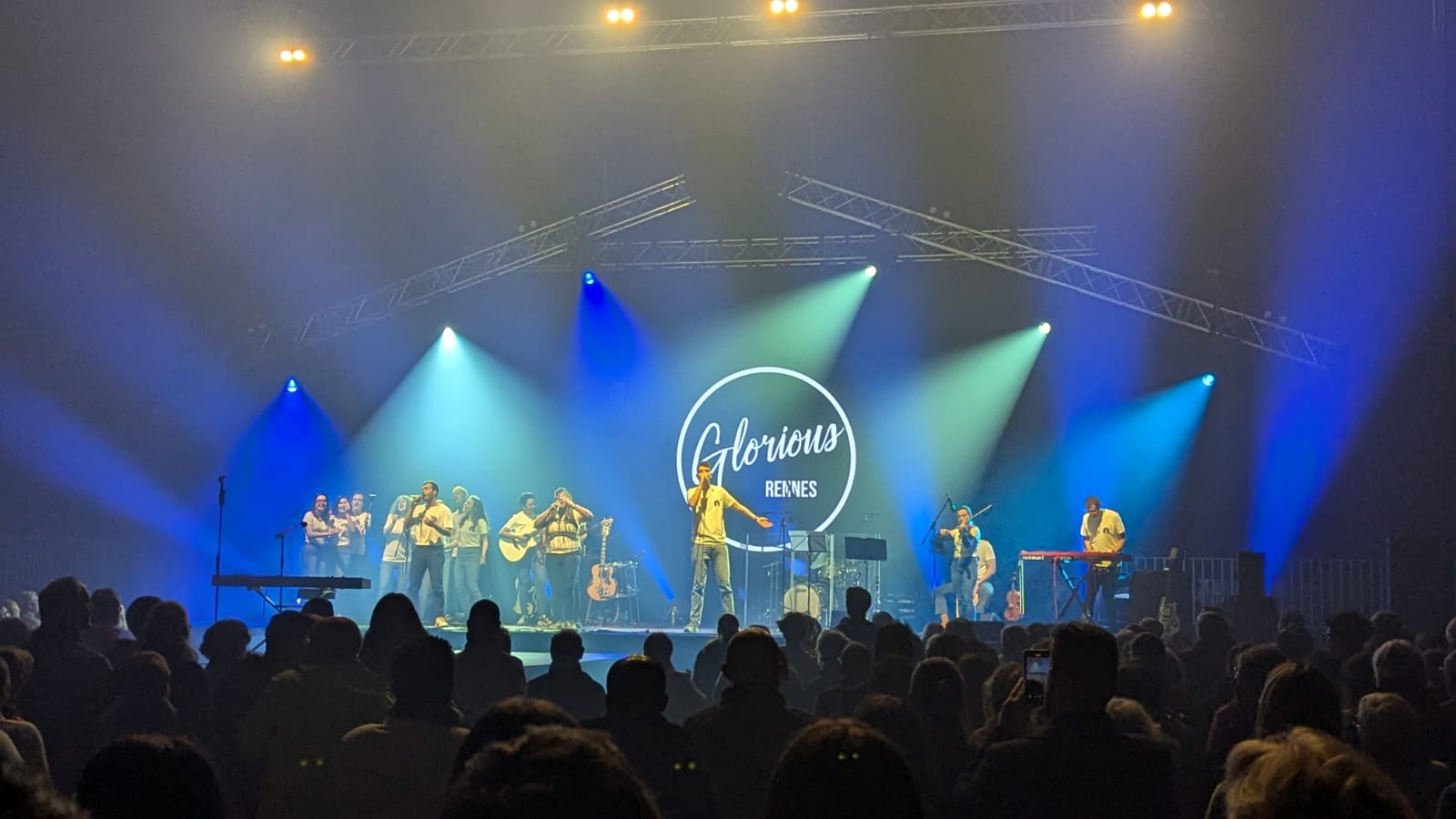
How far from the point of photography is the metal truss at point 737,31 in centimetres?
1577

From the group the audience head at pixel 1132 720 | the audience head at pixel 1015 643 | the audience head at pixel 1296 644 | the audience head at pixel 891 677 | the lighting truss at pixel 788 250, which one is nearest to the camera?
the audience head at pixel 1132 720

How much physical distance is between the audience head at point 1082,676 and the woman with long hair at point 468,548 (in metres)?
16.3

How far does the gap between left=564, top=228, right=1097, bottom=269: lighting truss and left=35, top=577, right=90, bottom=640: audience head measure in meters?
15.2

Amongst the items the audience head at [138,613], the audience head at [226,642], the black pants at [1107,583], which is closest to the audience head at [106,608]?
the audience head at [138,613]

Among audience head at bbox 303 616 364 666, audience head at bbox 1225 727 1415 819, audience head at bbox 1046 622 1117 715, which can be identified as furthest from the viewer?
audience head at bbox 303 616 364 666

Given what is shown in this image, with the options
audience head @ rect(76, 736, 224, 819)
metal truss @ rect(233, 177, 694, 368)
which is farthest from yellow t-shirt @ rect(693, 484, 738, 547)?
audience head @ rect(76, 736, 224, 819)

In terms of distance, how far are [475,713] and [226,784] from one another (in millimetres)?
1528

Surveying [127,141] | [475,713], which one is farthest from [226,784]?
[127,141]

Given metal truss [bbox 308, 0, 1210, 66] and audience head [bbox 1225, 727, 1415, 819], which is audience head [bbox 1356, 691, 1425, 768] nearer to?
audience head [bbox 1225, 727, 1415, 819]

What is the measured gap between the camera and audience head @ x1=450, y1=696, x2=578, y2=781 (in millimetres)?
2965

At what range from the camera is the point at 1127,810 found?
3.69 metres

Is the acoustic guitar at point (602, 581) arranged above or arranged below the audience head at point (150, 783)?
below

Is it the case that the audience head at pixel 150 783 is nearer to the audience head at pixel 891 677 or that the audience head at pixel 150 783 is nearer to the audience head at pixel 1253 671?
the audience head at pixel 891 677

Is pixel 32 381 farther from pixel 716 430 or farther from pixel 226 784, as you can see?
pixel 226 784
